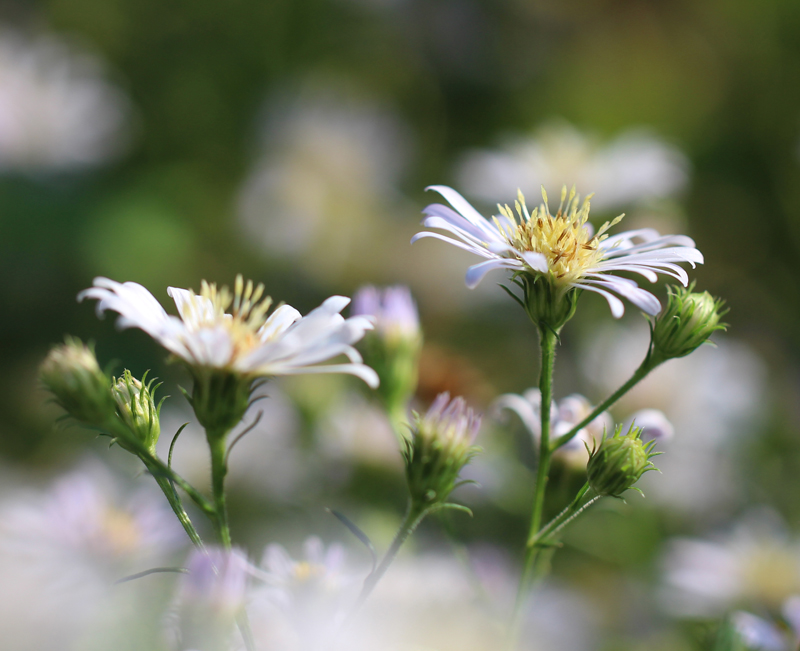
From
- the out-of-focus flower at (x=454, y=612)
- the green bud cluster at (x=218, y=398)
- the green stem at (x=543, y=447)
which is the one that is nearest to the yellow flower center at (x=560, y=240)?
the green stem at (x=543, y=447)

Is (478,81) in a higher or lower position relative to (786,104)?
lower

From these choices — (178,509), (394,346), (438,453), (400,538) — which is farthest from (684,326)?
(178,509)

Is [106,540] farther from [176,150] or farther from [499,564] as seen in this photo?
[176,150]

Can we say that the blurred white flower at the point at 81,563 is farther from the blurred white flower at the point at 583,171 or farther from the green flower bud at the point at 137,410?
the blurred white flower at the point at 583,171

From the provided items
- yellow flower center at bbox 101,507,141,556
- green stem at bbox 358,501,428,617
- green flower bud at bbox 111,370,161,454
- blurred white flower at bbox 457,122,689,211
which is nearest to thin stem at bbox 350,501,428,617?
green stem at bbox 358,501,428,617

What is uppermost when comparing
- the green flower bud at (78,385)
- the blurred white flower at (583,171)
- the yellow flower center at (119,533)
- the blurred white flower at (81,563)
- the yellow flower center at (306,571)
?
the blurred white flower at (583,171)

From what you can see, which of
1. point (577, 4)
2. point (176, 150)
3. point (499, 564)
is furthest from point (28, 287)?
point (577, 4)
